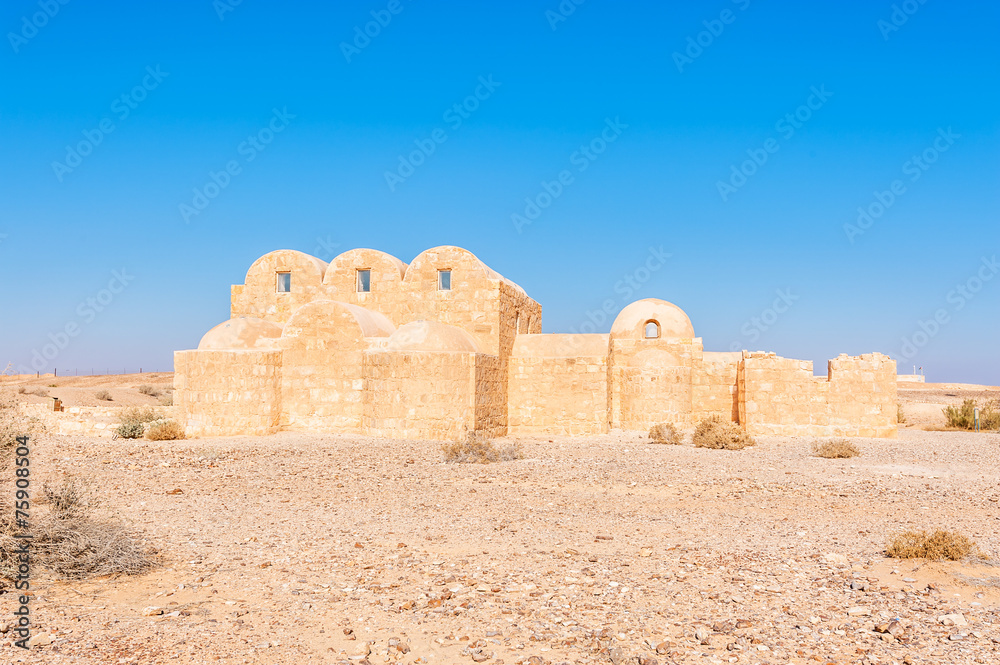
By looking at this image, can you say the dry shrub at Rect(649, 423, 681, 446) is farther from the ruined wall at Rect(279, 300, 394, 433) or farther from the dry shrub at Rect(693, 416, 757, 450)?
the ruined wall at Rect(279, 300, 394, 433)

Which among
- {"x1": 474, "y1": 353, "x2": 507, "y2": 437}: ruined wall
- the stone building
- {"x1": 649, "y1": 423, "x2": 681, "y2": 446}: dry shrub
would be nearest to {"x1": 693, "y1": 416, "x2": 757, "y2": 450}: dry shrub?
{"x1": 649, "y1": 423, "x2": 681, "y2": 446}: dry shrub

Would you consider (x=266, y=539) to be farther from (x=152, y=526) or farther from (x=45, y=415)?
(x=45, y=415)

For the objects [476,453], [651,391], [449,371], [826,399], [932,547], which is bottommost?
[932,547]

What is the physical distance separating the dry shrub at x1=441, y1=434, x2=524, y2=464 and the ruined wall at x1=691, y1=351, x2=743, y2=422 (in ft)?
25.3

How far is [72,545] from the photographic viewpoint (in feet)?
13.9

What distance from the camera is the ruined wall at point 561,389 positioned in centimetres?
1519

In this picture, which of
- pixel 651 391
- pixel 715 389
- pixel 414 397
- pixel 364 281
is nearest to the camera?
pixel 414 397

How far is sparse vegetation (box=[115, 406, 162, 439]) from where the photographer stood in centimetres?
1300

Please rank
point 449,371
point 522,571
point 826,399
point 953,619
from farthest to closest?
point 826,399 < point 449,371 < point 522,571 < point 953,619

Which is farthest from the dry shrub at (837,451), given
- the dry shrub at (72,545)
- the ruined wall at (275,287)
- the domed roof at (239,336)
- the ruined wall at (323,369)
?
the ruined wall at (275,287)

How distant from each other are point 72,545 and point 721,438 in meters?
10.5

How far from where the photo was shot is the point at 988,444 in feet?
42.2

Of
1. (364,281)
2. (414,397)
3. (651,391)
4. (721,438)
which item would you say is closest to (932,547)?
(721,438)

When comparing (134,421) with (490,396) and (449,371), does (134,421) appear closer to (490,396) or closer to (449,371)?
(449,371)
